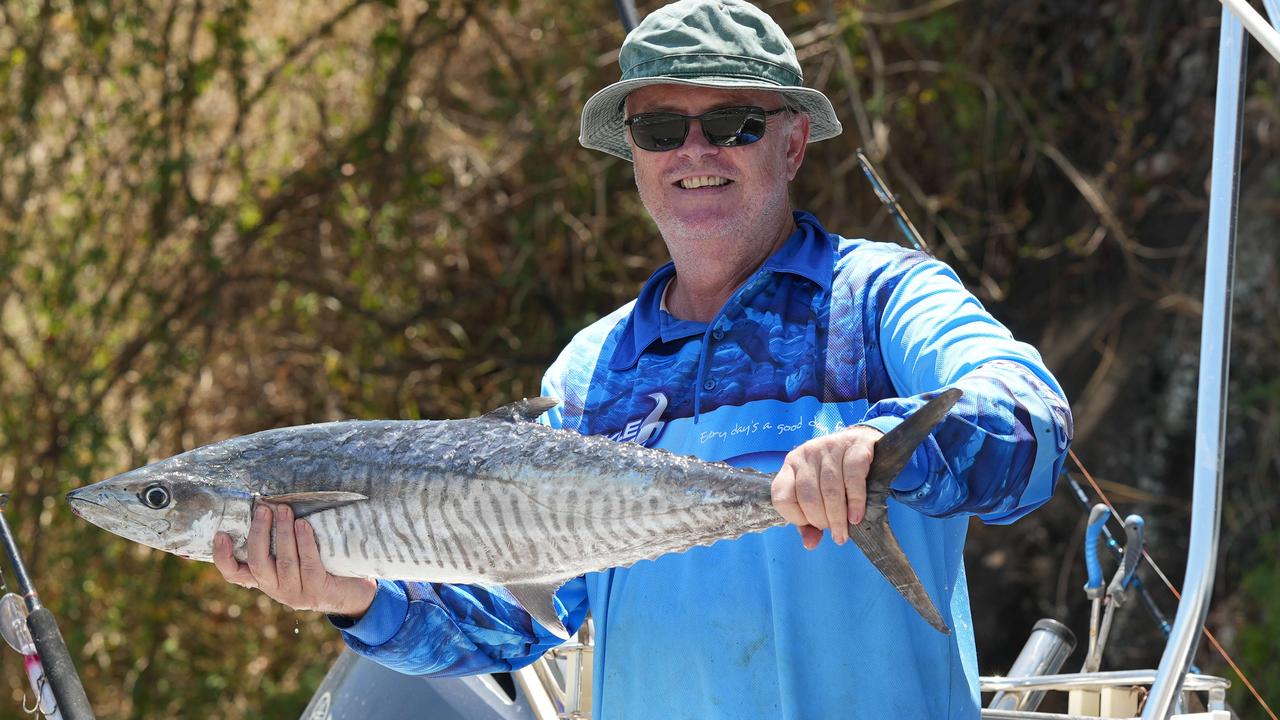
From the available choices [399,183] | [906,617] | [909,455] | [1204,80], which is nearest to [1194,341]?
[1204,80]

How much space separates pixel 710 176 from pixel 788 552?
2.47 feet

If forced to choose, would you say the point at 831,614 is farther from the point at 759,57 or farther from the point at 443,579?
the point at 759,57

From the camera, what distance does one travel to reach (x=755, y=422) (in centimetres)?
245

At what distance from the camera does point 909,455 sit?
1.86 metres

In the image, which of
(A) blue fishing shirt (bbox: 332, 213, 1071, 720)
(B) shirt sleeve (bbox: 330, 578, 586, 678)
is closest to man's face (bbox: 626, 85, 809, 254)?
(A) blue fishing shirt (bbox: 332, 213, 1071, 720)

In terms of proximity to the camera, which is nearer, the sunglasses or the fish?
the fish

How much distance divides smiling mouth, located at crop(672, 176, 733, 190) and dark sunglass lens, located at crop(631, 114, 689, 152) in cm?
7

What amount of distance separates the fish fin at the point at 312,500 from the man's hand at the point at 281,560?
12 millimetres

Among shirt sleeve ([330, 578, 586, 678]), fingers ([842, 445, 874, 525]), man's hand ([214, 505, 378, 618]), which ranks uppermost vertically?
fingers ([842, 445, 874, 525])

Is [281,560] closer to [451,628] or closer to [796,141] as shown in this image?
[451,628]

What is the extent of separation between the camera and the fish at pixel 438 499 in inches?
86.7

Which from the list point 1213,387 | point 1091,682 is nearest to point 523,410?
point 1213,387

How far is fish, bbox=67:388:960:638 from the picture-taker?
2201 mm

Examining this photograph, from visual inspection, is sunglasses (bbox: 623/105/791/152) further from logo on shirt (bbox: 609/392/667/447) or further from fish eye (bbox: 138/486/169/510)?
fish eye (bbox: 138/486/169/510)
